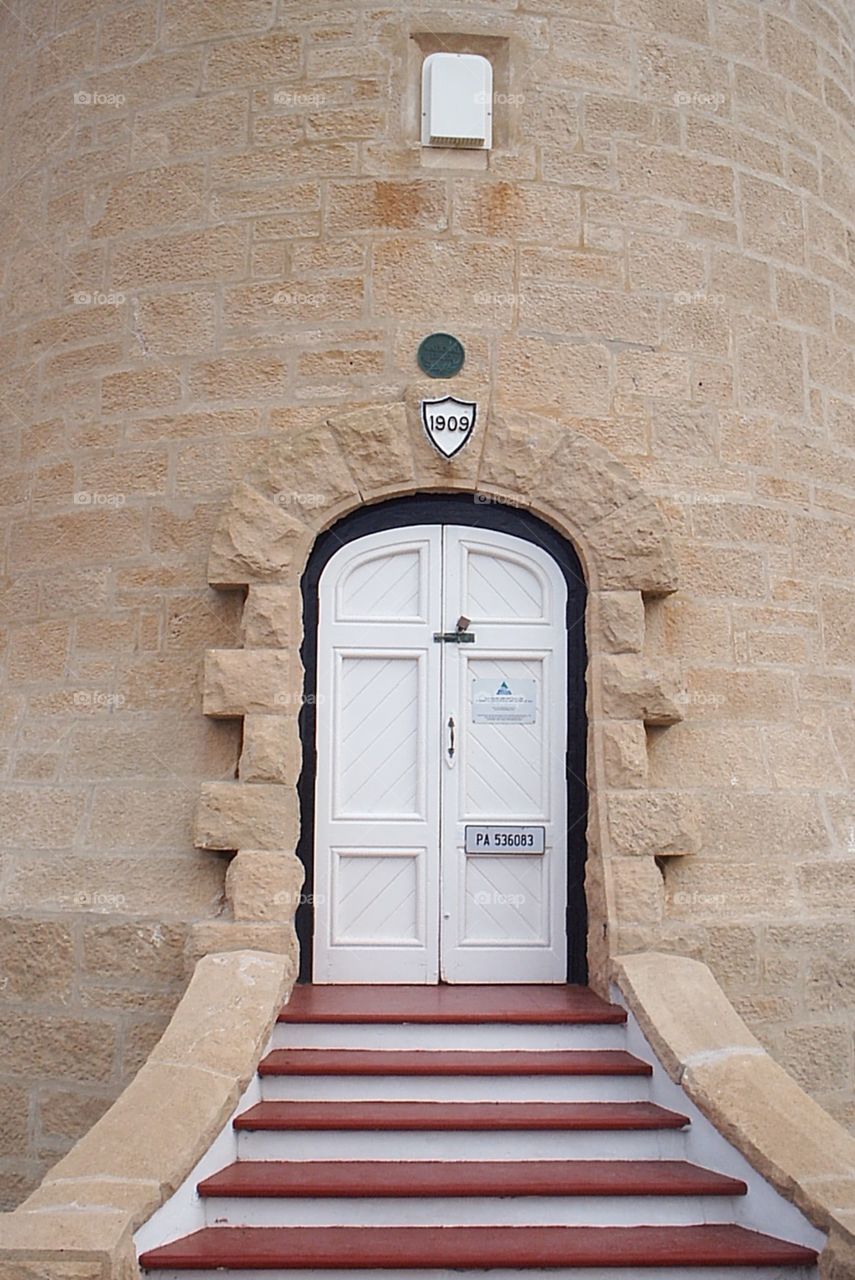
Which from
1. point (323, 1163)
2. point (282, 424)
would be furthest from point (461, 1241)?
point (282, 424)

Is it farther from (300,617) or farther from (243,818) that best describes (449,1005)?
(300,617)

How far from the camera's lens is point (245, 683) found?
232 inches

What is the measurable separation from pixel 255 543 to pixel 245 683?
68 cm

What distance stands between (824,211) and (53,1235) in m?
6.41

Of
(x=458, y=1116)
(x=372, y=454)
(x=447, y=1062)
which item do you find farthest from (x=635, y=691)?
(x=458, y=1116)

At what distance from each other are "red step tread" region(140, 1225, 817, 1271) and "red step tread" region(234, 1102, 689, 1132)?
443mm

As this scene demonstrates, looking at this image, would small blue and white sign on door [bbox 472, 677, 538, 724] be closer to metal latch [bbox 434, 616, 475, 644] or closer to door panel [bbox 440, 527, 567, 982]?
door panel [bbox 440, 527, 567, 982]

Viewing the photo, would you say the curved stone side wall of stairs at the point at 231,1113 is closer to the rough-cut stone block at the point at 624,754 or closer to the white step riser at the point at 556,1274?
the white step riser at the point at 556,1274

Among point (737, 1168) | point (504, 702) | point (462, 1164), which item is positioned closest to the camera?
point (737, 1168)

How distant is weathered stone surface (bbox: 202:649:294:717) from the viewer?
19.3 feet

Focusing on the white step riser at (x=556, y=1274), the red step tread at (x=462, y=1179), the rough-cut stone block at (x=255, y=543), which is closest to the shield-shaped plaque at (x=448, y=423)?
the rough-cut stone block at (x=255, y=543)

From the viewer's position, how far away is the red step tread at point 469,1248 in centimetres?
405

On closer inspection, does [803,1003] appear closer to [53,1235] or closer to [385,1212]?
[385,1212]

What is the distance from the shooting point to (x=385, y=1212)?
Answer: 4398 millimetres
